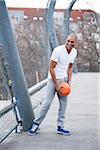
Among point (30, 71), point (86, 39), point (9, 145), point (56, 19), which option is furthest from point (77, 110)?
point (86, 39)

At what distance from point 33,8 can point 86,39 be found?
273 inches

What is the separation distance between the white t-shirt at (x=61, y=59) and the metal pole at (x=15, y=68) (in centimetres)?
47

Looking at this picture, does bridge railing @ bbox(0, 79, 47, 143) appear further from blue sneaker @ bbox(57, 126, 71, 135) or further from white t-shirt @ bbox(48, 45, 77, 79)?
white t-shirt @ bbox(48, 45, 77, 79)

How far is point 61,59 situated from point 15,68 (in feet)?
1.97

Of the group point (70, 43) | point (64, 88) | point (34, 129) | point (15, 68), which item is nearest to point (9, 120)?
point (34, 129)

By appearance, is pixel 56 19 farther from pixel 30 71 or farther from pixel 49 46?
pixel 30 71

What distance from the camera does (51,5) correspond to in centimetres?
1318

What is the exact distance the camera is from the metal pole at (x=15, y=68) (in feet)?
18.3

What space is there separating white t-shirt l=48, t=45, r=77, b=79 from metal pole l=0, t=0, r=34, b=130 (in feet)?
1.54

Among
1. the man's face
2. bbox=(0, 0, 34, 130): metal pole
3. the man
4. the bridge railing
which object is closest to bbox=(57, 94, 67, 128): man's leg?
the man

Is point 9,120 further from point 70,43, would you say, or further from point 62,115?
point 70,43

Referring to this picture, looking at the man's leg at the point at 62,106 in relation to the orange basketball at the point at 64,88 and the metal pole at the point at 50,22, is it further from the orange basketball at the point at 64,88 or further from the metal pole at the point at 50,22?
the metal pole at the point at 50,22

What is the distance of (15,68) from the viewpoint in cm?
577

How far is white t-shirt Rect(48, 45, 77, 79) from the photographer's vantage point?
5746 millimetres
